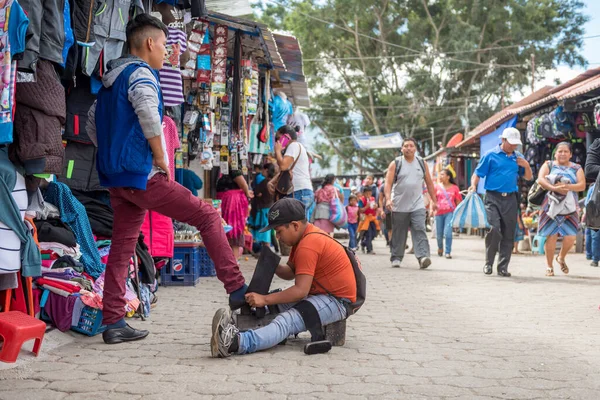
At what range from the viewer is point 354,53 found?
3569cm

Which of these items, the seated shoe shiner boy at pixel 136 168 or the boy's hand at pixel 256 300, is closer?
the seated shoe shiner boy at pixel 136 168

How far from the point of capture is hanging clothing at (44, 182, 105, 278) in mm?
5426

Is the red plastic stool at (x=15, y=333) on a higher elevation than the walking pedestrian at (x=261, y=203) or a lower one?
lower

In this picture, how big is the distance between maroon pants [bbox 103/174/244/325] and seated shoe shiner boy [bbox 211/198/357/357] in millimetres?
281

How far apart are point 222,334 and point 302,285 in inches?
25.5

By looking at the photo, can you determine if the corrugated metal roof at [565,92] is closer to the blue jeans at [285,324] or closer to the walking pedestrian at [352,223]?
the walking pedestrian at [352,223]

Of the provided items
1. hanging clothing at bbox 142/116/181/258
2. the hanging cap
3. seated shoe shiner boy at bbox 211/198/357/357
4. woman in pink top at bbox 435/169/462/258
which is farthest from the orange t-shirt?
woman in pink top at bbox 435/169/462/258

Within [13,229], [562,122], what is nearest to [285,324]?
[13,229]

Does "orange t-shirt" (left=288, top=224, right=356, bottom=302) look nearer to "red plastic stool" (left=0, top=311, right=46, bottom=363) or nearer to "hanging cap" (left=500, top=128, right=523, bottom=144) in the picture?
"red plastic stool" (left=0, top=311, right=46, bottom=363)

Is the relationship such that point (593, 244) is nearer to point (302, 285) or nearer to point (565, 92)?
point (565, 92)

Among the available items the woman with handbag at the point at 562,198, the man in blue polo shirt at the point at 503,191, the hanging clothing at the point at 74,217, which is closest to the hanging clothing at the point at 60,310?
the hanging clothing at the point at 74,217

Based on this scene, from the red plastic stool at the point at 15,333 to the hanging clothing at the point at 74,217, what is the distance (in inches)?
54.0

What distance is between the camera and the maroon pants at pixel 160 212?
439cm

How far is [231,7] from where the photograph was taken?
9.82 meters
